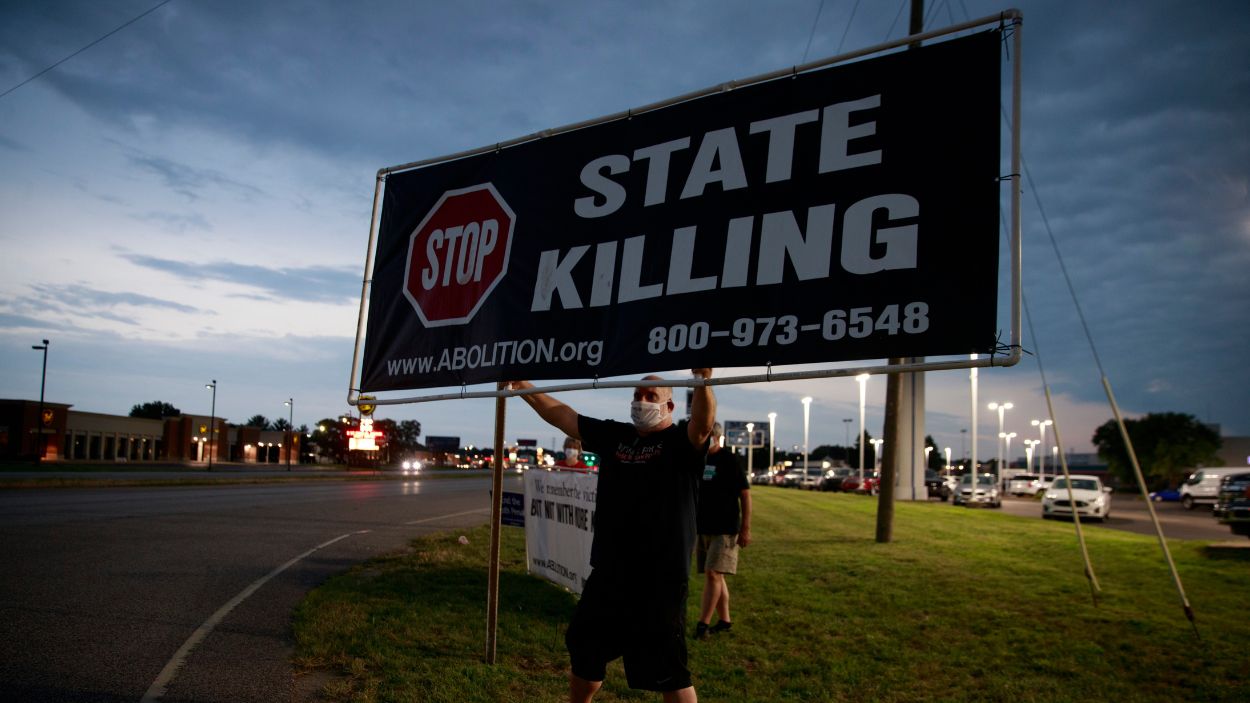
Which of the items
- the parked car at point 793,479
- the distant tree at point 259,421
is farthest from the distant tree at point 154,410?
the parked car at point 793,479

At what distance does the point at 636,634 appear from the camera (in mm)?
3781

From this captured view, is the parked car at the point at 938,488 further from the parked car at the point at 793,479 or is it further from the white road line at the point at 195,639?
the white road line at the point at 195,639

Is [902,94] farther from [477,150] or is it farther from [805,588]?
[805,588]

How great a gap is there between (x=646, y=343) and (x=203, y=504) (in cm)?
2063

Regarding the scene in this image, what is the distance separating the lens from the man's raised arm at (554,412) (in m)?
4.55

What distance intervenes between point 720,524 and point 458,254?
353 centimetres

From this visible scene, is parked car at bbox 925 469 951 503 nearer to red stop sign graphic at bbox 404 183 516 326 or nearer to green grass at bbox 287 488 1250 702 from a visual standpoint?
green grass at bbox 287 488 1250 702

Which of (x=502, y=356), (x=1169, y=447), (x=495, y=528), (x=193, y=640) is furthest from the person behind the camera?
(x=1169, y=447)

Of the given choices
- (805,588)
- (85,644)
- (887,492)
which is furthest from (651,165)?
(887,492)

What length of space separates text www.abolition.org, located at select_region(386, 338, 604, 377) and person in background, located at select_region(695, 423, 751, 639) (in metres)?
2.61

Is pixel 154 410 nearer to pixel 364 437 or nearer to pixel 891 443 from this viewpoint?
pixel 364 437

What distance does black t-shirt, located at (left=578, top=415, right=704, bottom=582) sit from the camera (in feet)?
12.7

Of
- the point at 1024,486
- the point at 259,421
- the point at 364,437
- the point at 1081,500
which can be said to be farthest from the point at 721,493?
the point at 259,421

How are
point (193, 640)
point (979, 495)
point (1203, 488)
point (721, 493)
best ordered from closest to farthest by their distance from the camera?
point (193, 640) → point (721, 493) → point (979, 495) → point (1203, 488)
